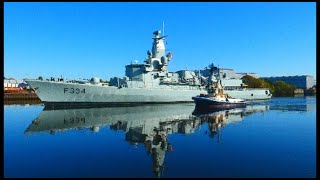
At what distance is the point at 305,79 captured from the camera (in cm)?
14588

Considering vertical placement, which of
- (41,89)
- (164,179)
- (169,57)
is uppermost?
(169,57)

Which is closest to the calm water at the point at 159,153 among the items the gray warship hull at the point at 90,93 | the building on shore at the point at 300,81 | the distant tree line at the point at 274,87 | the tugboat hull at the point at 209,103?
the tugboat hull at the point at 209,103

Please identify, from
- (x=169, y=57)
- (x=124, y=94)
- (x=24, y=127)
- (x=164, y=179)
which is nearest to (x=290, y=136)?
(x=164, y=179)


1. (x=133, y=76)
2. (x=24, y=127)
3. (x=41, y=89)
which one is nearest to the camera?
(x=24, y=127)

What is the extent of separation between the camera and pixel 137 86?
3969 centimetres

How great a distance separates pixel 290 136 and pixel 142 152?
772 centimetres

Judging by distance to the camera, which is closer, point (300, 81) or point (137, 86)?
point (137, 86)

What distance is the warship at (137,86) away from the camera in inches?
1359

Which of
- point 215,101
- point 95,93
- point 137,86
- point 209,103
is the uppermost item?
point 137,86

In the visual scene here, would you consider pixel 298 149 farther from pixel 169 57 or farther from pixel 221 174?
pixel 169 57

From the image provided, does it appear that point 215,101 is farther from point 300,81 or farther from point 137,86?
point 300,81

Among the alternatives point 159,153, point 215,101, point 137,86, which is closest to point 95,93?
point 137,86

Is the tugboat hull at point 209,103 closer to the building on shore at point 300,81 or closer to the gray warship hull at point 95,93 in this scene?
the gray warship hull at point 95,93

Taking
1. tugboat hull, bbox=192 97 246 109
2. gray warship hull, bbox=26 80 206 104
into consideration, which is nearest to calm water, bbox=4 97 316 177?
tugboat hull, bbox=192 97 246 109
